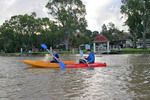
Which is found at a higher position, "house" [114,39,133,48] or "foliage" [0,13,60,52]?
"foliage" [0,13,60,52]

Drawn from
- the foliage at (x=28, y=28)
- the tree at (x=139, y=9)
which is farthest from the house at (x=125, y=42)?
the tree at (x=139, y=9)

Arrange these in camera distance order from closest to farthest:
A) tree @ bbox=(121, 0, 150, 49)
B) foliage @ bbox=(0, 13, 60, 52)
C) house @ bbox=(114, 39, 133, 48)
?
tree @ bbox=(121, 0, 150, 49), foliage @ bbox=(0, 13, 60, 52), house @ bbox=(114, 39, 133, 48)

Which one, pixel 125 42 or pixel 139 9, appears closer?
pixel 139 9

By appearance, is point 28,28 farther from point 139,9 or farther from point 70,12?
point 139,9

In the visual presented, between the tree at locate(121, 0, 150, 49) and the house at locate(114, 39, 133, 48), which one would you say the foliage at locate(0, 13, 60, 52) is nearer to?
the tree at locate(121, 0, 150, 49)

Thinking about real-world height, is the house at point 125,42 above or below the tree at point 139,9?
below

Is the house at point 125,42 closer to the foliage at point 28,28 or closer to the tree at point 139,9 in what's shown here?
the foliage at point 28,28

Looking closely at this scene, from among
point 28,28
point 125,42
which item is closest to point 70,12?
point 28,28

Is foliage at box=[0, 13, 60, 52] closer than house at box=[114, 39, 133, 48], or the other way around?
foliage at box=[0, 13, 60, 52]

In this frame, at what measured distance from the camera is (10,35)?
52219mm

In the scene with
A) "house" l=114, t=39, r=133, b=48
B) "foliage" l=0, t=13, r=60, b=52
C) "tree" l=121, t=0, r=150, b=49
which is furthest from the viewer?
"house" l=114, t=39, r=133, b=48

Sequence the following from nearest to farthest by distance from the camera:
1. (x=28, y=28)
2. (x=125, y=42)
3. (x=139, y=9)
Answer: (x=139, y=9) → (x=28, y=28) → (x=125, y=42)

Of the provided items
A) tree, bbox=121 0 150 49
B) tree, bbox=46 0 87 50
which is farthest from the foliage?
tree, bbox=121 0 150 49

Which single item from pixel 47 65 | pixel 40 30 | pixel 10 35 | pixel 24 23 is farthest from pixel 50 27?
pixel 47 65
